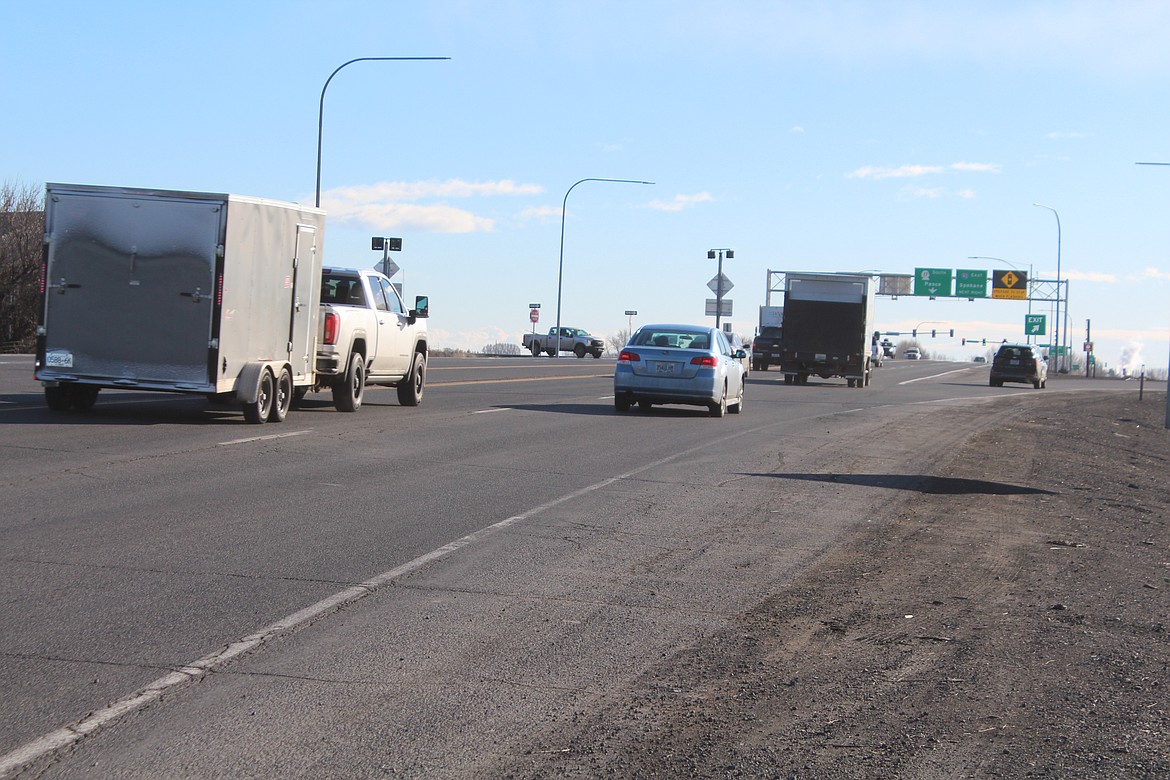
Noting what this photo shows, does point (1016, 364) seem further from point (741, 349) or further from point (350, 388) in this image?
point (350, 388)

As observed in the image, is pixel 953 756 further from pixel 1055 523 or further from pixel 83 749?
pixel 1055 523

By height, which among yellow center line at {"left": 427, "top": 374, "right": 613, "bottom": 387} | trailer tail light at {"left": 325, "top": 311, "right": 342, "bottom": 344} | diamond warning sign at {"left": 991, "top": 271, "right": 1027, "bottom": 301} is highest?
diamond warning sign at {"left": 991, "top": 271, "right": 1027, "bottom": 301}

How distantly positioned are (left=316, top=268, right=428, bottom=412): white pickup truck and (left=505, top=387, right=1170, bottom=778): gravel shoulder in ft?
35.3

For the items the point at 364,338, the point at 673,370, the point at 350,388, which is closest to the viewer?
the point at 350,388

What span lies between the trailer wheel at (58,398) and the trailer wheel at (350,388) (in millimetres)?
4147

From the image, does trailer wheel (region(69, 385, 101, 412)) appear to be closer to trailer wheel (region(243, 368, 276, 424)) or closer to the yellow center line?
trailer wheel (region(243, 368, 276, 424))

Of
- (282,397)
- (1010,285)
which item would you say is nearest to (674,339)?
(282,397)

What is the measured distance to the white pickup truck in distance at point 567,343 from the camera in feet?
249

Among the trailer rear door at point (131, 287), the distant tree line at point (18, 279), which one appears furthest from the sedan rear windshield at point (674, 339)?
the distant tree line at point (18, 279)

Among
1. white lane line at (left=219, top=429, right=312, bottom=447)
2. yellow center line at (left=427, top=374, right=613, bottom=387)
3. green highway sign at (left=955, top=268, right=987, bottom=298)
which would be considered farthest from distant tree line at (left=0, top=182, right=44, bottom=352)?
green highway sign at (left=955, top=268, right=987, bottom=298)

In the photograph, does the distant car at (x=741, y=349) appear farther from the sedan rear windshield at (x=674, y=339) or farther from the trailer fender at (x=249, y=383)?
the trailer fender at (x=249, y=383)

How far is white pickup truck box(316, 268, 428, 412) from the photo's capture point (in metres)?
19.5

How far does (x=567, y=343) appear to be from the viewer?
7794 centimetres

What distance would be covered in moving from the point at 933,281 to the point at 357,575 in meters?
89.7
